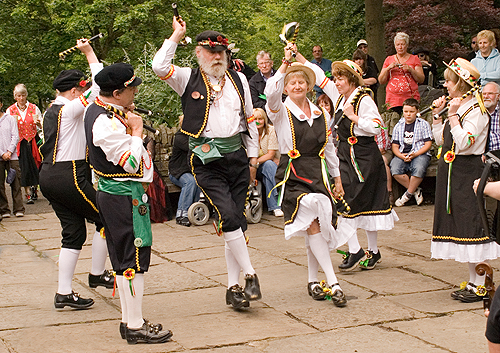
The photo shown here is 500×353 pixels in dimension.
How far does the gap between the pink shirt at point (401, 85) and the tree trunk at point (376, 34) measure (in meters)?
2.30

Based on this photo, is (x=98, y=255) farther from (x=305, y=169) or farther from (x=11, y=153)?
(x=11, y=153)

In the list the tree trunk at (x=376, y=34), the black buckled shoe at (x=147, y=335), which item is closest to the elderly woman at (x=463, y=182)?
the black buckled shoe at (x=147, y=335)

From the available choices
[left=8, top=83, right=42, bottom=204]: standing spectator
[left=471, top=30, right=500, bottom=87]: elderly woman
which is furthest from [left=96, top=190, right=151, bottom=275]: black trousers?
[left=8, top=83, right=42, bottom=204]: standing spectator

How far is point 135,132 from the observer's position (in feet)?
15.9

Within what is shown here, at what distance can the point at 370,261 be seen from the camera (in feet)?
22.7

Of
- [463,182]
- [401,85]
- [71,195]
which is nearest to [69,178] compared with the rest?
[71,195]

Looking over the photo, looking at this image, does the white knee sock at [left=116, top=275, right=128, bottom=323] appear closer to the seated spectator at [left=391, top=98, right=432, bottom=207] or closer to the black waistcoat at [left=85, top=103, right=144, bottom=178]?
the black waistcoat at [left=85, top=103, right=144, bottom=178]

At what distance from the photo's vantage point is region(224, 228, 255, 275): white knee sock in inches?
220

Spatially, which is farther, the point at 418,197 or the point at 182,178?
the point at 418,197

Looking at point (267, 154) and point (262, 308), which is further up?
point (267, 154)

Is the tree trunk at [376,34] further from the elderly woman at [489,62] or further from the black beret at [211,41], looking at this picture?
the black beret at [211,41]

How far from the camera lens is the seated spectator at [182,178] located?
9547 millimetres

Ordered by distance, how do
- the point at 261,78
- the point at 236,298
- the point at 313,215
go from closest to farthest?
the point at 236,298, the point at 313,215, the point at 261,78

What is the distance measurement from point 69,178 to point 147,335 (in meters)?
1.70
